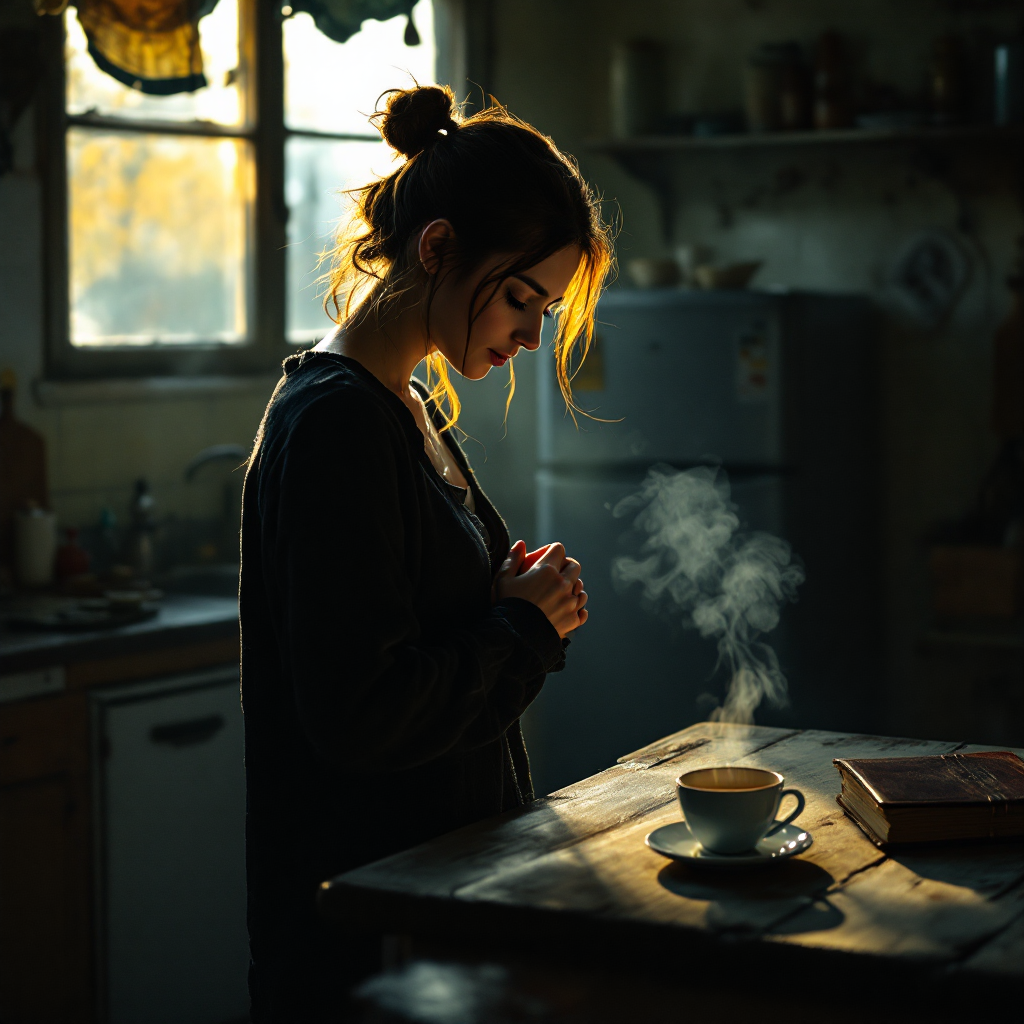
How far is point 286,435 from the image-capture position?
131cm

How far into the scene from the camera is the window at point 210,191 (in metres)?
3.35

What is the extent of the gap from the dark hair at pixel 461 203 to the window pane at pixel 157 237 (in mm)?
1991

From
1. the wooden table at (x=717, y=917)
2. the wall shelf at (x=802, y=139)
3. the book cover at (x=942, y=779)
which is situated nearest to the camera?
the wooden table at (x=717, y=917)

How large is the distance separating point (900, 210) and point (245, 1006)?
281 centimetres

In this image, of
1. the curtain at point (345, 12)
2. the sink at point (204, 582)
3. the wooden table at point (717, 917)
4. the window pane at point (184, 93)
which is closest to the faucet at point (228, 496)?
the sink at point (204, 582)

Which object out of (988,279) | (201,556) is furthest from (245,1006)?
(988,279)

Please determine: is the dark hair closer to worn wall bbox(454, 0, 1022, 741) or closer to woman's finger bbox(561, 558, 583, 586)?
woman's finger bbox(561, 558, 583, 586)

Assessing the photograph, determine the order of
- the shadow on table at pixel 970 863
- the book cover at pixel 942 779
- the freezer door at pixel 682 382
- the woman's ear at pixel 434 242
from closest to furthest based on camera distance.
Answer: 1. the shadow on table at pixel 970 863
2. the book cover at pixel 942 779
3. the woman's ear at pixel 434 242
4. the freezer door at pixel 682 382

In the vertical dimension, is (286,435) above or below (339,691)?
above

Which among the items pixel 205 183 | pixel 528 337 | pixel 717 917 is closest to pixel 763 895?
pixel 717 917

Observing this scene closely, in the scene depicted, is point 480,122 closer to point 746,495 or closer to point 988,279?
point 746,495

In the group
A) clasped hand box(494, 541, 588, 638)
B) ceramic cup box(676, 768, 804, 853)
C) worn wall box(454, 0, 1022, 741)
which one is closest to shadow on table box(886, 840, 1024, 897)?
ceramic cup box(676, 768, 804, 853)

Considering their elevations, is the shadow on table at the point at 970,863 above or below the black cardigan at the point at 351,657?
below

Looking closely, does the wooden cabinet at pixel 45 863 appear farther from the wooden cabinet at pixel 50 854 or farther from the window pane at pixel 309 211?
the window pane at pixel 309 211
